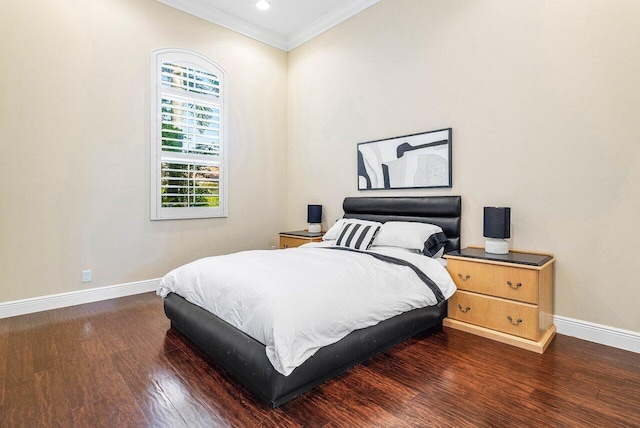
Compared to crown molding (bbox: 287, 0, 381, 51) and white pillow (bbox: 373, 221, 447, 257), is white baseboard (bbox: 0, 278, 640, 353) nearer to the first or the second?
white pillow (bbox: 373, 221, 447, 257)

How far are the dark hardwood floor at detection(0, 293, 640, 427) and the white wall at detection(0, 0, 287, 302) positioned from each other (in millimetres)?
1028

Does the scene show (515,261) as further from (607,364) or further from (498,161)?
(498,161)

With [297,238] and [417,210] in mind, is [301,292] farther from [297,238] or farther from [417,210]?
[297,238]

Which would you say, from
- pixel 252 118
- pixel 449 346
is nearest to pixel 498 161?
pixel 449 346

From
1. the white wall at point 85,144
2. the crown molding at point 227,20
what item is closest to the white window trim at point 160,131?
the white wall at point 85,144

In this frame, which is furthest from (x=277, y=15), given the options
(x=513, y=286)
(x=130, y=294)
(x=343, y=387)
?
(x=343, y=387)

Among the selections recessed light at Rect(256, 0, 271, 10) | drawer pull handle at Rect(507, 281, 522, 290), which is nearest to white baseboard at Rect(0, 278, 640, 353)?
drawer pull handle at Rect(507, 281, 522, 290)

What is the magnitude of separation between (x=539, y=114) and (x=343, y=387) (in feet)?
8.90

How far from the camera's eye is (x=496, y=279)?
8.55 feet

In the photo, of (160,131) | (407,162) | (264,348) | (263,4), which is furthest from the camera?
(263,4)

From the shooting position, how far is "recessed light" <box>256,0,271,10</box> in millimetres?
4265

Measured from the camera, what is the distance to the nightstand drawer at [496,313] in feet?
8.00

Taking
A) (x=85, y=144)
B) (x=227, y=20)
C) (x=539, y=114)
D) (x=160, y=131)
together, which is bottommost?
(x=85, y=144)

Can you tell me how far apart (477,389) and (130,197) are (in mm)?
3900
